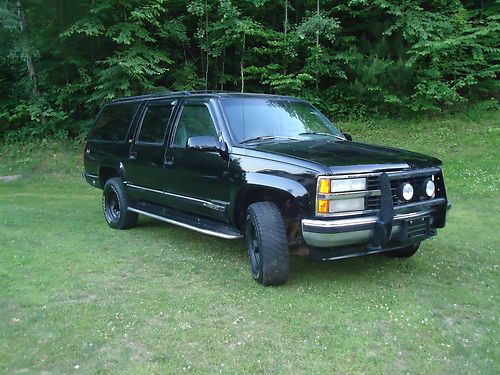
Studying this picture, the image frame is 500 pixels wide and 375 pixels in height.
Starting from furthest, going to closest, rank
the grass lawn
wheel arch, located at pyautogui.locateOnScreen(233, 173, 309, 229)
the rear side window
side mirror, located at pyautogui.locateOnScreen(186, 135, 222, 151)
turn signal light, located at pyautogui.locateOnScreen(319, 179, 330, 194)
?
the rear side window → side mirror, located at pyautogui.locateOnScreen(186, 135, 222, 151) → wheel arch, located at pyautogui.locateOnScreen(233, 173, 309, 229) → turn signal light, located at pyautogui.locateOnScreen(319, 179, 330, 194) → the grass lawn

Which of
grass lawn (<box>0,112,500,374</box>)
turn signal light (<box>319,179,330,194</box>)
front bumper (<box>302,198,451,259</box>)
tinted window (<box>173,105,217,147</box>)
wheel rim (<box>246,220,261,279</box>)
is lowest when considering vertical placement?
grass lawn (<box>0,112,500,374</box>)

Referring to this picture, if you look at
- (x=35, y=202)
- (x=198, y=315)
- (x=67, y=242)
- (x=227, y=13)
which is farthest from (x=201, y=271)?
(x=227, y=13)

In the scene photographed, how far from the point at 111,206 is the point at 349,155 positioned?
4.40m

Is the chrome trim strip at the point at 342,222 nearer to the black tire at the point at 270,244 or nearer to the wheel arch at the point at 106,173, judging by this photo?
the black tire at the point at 270,244

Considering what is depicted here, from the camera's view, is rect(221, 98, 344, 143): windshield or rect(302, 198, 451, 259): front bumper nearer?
rect(302, 198, 451, 259): front bumper

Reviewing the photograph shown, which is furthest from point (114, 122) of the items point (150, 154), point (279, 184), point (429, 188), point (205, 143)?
point (429, 188)

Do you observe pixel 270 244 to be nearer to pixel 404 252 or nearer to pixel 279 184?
pixel 279 184

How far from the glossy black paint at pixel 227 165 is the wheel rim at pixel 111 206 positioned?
0.59 m

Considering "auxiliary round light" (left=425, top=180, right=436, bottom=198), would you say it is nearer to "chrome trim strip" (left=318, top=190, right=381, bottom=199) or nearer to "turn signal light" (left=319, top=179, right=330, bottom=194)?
"chrome trim strip" (left=318, top=190, right=381, bottom=199)

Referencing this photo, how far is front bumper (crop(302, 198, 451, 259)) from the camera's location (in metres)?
4.43

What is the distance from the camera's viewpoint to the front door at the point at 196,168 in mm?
5559

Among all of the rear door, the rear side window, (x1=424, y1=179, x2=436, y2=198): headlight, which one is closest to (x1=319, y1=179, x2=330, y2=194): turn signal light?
(x1=424, y1=179, x2=436, y2=198): headlight

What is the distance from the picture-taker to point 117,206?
25.6 feet

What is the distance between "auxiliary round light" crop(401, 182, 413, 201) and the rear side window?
13.7 feet
